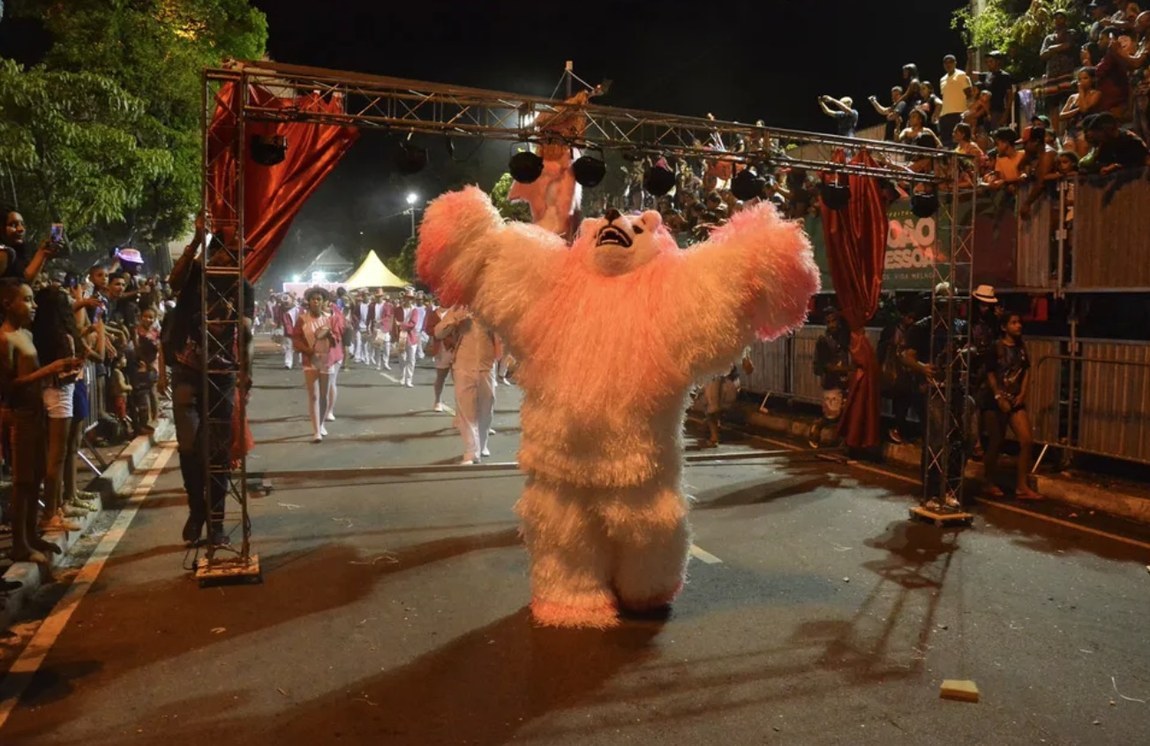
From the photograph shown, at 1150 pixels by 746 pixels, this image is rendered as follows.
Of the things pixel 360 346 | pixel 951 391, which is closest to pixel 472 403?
pixel 951 391

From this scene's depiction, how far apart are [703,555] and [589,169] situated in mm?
3051

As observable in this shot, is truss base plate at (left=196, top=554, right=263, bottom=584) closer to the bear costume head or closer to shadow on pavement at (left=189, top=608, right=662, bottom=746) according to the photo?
shadow on pavement at (left=189, top=608, right=662, bottom=746)

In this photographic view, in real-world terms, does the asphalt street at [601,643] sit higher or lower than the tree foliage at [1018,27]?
lower

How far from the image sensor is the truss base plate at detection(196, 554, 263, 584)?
5827mm

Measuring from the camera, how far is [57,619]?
5195mm

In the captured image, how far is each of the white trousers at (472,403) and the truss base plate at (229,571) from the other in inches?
155

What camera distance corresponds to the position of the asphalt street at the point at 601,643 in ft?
12.9

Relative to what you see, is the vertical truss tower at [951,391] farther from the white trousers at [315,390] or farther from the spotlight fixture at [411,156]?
the white trousers at [315,390]

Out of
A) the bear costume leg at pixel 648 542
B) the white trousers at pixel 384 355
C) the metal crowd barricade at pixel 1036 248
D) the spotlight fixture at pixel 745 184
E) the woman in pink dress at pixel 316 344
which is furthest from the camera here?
the white trousers at pixel 384 355

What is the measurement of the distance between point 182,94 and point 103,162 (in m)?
4.18

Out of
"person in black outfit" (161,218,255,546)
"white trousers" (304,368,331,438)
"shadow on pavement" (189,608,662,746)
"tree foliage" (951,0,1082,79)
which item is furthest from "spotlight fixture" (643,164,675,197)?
"tree foliage" (951,0,1082,79)

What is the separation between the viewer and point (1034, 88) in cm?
1262

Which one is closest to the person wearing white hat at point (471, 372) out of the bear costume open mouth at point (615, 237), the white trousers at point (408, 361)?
the bear costume open mouth at point (615, 237)

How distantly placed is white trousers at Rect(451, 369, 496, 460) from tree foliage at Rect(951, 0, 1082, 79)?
10.2 m
